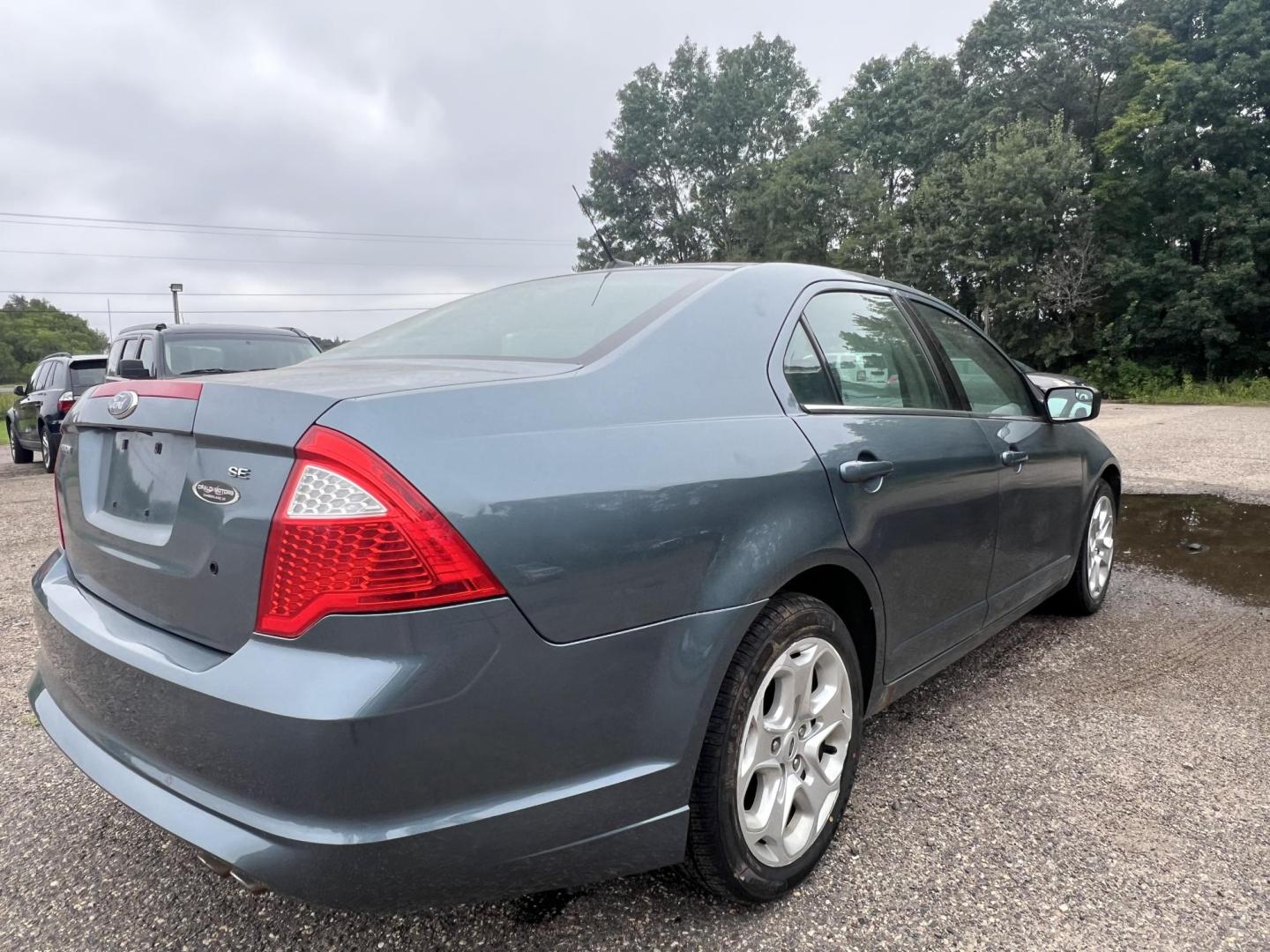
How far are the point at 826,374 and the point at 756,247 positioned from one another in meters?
42.2

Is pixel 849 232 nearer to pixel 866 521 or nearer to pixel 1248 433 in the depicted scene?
pixel 1248 433

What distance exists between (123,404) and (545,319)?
3.25 feet

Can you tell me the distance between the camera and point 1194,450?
427 inches

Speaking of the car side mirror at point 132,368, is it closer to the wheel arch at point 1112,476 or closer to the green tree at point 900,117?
the wheel arch at point 1112,476

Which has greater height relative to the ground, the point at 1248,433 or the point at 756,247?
the point at 756,247

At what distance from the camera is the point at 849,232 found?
37.4m

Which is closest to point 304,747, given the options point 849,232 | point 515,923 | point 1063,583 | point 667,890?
point 515,923

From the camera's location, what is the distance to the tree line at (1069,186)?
26562mm

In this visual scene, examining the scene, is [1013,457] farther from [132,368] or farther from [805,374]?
[132,368]

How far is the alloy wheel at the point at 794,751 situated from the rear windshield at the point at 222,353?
24.0ft

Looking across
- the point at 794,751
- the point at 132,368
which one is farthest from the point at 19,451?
the point at 794,751

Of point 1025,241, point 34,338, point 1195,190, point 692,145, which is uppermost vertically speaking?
point 692,145

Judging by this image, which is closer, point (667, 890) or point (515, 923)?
point (515, 923)

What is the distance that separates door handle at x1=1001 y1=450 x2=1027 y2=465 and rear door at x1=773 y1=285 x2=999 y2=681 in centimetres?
9
